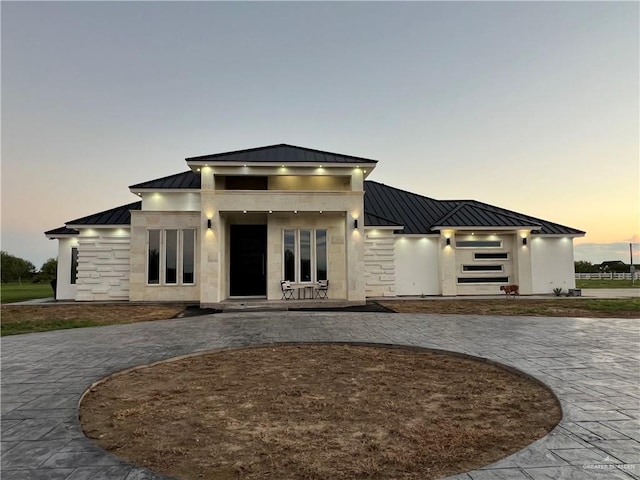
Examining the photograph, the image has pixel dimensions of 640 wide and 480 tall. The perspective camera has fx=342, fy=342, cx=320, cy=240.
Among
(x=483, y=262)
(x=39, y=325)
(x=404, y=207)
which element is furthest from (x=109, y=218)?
(x=483, y=262)

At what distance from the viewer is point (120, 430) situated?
3.67 metres

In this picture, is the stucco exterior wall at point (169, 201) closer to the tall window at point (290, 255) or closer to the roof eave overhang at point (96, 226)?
the roof eave overhang at point (96, 226)

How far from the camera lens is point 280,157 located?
636 inches

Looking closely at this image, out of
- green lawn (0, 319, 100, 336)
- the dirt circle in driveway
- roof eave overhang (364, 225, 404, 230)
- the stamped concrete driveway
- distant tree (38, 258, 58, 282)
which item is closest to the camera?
the stamped concrete driveway

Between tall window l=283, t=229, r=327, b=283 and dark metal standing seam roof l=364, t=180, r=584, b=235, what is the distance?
17.4 feet

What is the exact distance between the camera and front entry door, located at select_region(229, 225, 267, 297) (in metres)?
17.8

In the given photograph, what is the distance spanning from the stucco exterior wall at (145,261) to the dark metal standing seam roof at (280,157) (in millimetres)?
3481

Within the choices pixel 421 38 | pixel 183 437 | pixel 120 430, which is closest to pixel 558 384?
pixel 183 437

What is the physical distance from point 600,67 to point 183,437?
70.3 feet

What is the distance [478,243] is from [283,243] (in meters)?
11.5

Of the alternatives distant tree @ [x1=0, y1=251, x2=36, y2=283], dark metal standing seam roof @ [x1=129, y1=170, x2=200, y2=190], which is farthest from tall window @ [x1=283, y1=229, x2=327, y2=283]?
distant tree @ [x1=0, y1=251, x2=36, y2=283]

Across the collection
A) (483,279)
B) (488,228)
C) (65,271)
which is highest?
(488,228)

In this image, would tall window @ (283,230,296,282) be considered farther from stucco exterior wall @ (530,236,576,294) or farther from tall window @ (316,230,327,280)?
stucco exterior wall @ (530,236,576,294)

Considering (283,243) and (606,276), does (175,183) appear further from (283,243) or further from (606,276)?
(606,276)
